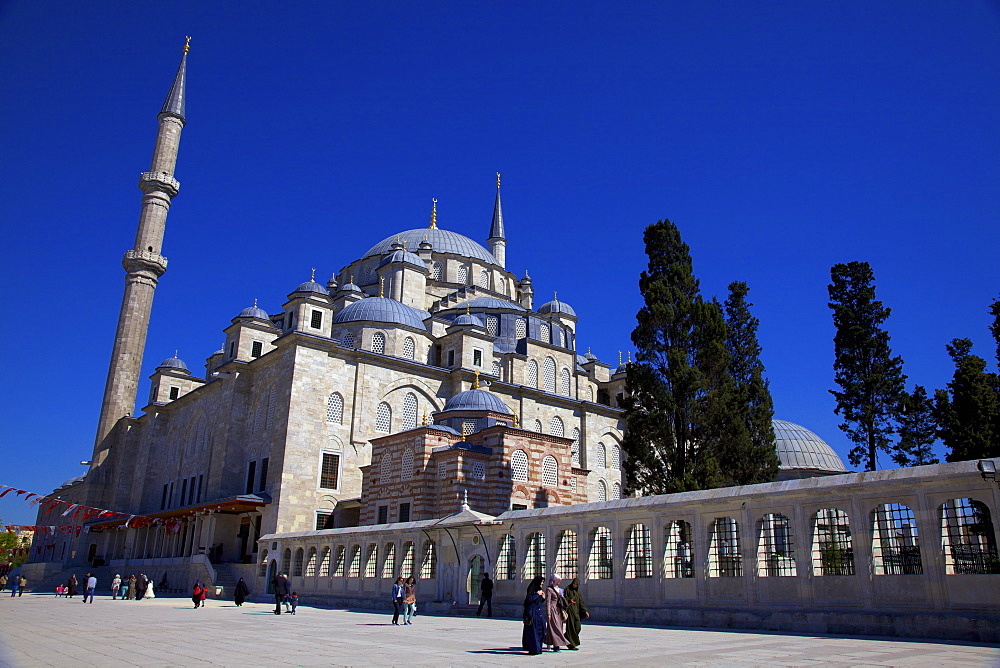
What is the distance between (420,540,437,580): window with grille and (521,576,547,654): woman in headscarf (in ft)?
27.4

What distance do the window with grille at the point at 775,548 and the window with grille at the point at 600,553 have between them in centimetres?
280

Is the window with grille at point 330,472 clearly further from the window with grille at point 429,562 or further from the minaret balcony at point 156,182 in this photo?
the minaret balcony at point 156,182

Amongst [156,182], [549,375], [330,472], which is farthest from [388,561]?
[156,182]

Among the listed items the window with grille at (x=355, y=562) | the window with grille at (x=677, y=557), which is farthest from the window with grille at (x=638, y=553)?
the window with grille at (x=355, y=562)

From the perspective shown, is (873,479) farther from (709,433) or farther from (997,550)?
(709,433)

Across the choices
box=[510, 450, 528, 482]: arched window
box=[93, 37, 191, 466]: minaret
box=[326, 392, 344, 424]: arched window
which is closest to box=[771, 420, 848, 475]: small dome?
box=[510, 450, 528, 482]: arched window

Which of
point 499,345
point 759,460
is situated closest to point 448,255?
point 499,345

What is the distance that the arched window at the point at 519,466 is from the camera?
21.6 meters

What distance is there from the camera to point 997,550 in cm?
834

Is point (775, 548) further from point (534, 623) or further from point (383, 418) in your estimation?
point (383, 418)

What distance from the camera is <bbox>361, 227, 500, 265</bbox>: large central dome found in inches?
1523

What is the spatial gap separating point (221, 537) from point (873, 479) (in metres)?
22.1

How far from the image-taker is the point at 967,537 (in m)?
8.84

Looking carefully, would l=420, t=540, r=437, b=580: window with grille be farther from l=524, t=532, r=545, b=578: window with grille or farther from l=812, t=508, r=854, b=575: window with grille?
l=812, t=508, r=854, b=575: window with grille
